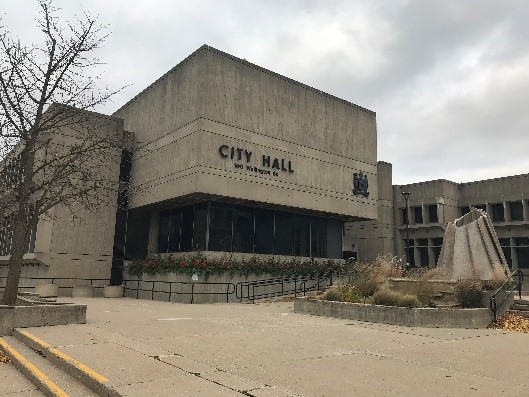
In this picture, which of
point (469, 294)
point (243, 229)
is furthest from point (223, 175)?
point (469, 294)

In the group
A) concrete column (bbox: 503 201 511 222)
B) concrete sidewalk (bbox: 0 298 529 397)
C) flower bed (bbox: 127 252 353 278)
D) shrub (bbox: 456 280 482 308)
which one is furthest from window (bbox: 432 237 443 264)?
concrete sidewalk (bbox: 0 298 529 397)

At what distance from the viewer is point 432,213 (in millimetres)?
43406

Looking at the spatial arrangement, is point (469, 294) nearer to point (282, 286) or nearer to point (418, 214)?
point (282, 286)

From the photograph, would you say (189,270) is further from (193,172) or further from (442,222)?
(442,222)

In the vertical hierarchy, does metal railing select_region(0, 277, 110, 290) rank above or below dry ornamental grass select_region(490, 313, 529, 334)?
above

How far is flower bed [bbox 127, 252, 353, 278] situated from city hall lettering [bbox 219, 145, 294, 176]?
18.1ft

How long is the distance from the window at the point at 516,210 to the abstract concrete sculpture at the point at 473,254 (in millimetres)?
26430

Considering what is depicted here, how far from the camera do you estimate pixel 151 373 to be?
5738mm

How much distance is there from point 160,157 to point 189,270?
8371 mm

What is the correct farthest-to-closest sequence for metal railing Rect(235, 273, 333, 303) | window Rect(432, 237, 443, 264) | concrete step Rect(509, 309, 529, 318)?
window Rect(432, 237, 443, 264)
metal railing Rect(235, 273, 333, 303)
concrete step Rect(509, 309, 529, 318)

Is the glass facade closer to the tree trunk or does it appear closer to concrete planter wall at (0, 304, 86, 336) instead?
the tree trunk

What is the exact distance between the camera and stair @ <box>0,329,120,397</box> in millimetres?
5344

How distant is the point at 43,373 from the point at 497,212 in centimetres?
4371

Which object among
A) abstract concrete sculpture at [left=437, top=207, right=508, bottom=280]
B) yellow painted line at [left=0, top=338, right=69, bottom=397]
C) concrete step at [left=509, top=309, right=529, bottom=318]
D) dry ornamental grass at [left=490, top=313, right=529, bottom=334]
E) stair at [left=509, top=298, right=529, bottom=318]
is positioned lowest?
yellow painted line at [left=0, top=338, right=69, bottom=397]
